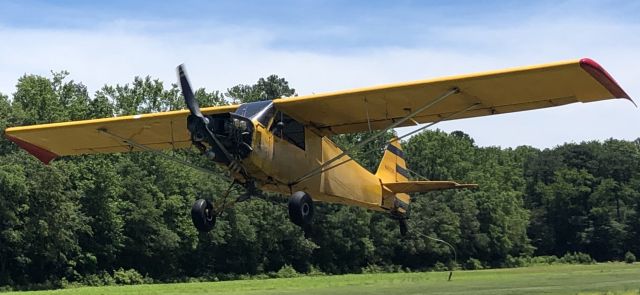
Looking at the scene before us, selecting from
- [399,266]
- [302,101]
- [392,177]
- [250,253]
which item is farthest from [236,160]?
[399,266]

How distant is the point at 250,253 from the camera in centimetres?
5153

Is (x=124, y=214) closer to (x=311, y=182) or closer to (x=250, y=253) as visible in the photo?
(x=250, y=253)

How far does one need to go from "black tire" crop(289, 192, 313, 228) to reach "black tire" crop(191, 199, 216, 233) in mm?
1812

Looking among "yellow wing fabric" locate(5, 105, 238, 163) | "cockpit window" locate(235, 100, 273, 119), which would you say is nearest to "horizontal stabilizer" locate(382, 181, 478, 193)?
"yellow wing fabric" locate(5, 105, 238, 163)

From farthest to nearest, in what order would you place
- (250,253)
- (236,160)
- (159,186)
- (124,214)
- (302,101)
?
1. (250,253)
2. (159,186)
3. (124,214)
4. (302,101)
5. (236,160)

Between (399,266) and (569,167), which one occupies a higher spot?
(569,167)

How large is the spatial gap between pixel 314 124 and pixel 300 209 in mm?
3191

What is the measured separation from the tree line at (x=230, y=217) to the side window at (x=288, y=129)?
1913mm

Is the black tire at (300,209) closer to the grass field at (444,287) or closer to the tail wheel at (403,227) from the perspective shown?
the tail wheel at (403,227)

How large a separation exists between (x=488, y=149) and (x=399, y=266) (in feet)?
120

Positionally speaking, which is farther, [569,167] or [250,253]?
[569,167]

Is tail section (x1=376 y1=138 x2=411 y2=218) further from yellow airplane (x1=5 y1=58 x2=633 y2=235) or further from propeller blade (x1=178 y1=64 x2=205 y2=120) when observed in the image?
propeller blade (x1=178 y1=64 x2=205 y2=120)

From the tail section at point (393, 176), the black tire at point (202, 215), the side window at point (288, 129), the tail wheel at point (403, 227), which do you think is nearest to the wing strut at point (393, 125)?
the side window at point (288, 129)

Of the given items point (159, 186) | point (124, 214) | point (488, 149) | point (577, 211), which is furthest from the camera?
point (488, 149)
